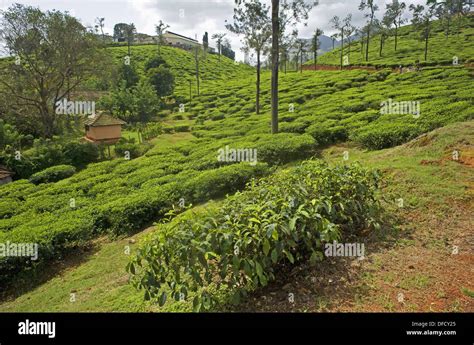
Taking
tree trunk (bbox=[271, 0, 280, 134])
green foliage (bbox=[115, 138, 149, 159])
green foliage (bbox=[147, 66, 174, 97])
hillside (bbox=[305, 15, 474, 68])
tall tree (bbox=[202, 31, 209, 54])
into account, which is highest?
tall tree (bbox=[202, 31, 209, 54])

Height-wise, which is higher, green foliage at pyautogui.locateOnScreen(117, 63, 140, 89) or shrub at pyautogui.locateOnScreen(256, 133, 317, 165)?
green foliage at pyautogui.locateOnScreen(117, 63, 140, 89)

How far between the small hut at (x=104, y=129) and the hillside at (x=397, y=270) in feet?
72.3

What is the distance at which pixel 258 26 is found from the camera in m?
23.0

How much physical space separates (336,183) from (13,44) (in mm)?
30214

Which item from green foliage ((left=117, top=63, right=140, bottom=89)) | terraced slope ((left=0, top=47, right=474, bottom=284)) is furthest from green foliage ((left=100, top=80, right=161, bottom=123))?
terraced slope ((left=0, top=47, right=474, bottom=284))

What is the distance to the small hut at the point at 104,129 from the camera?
29.1 meters

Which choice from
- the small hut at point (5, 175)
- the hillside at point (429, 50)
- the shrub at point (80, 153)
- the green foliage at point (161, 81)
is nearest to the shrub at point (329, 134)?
the shrub at point (80, 153)

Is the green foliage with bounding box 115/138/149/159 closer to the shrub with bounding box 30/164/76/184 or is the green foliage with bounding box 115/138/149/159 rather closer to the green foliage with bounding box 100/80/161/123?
the shrub with bounding box 30/164/76/184

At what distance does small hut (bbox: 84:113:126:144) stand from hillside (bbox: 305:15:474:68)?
31736 millimetres

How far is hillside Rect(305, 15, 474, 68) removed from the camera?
128ft

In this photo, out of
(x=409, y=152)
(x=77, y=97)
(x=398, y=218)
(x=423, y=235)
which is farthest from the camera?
(x=77, y=97)

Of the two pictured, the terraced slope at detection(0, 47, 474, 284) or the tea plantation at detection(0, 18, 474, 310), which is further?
the terraced slope at detection(0, 47, 474, 284)
